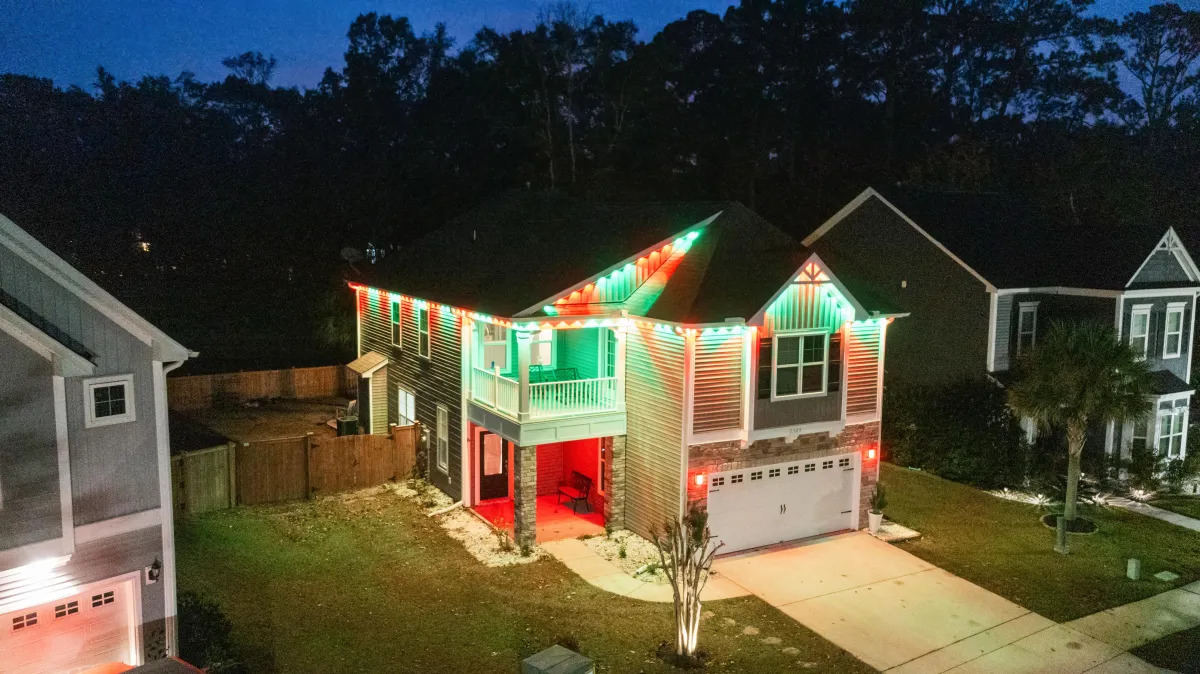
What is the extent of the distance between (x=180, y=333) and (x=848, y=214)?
30.1m

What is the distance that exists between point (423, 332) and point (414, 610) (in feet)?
29.1

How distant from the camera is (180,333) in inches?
1531

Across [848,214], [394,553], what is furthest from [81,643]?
[848,214]

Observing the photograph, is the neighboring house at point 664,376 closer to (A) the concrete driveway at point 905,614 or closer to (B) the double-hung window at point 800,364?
(B) the double-hung window at point 800,364

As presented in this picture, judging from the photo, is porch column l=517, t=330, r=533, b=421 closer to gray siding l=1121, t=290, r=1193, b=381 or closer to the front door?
the front door

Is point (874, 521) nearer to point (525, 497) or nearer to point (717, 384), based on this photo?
point (717, 384)

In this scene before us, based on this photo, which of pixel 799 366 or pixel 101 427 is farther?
pixel 799 366

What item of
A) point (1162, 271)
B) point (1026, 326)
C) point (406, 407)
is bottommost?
point (406, 407)

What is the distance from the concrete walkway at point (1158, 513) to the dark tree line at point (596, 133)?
56.0 feet

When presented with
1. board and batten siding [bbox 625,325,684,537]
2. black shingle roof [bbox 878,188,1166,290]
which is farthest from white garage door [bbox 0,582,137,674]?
black shingle roof [bbox 878,188,1166,290]

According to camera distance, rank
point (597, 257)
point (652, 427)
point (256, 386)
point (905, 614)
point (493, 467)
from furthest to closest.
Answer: point (256, 386), point (493, 467), point (597, 257), point (652, 427), point (905, 614)

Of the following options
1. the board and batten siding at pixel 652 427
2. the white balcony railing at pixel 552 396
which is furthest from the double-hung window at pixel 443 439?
the board and batten siding at pixel 652 427

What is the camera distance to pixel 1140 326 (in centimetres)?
2361

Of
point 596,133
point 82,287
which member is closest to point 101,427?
point 82,287
